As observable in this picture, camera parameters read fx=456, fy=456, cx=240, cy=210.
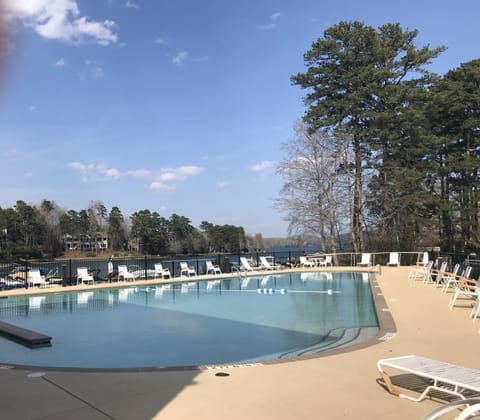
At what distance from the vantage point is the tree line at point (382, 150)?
25.9 metres

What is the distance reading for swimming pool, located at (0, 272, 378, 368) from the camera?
655cm

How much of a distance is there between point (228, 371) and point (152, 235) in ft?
227

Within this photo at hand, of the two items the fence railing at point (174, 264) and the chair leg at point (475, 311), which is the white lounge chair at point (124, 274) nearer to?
the fence railing at point (174, 264)

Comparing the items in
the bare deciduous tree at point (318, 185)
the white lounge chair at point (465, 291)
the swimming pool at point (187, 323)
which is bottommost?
the swimming pool at point (187, 323)

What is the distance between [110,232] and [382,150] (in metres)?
57.1

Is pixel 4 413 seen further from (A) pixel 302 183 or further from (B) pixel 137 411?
(A) pixel 302 183

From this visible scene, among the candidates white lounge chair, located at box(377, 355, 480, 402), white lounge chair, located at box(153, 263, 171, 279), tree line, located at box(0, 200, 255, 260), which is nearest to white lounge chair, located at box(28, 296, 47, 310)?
white lounge chair, located at box(153, 263, 171, 279)

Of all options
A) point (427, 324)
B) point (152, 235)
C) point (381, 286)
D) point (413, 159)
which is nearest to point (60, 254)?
Result: point (152, 235)

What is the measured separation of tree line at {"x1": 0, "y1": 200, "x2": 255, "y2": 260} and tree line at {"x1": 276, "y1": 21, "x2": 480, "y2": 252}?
116ft

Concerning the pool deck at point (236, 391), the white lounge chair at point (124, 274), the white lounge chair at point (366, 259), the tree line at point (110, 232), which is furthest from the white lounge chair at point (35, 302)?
the tree line at point (110, 232)

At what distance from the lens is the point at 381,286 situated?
13211 millimetres

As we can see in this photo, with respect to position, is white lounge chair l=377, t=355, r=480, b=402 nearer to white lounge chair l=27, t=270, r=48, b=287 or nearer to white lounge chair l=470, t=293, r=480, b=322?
white lounge chair l=470, t=293, r=480, b=322

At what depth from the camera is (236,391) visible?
12.8ft

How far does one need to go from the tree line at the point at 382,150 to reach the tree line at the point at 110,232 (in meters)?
35.5
